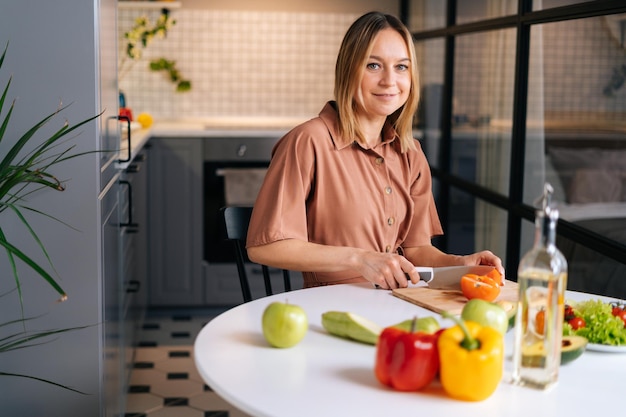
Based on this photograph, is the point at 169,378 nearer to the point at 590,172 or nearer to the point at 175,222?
the point at 175,222

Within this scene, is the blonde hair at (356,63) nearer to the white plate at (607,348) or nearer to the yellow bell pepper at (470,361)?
the white plate at (607,348)

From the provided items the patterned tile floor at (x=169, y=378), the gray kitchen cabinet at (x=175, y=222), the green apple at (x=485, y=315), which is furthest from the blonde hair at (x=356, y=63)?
the gray kitchen cabinet at (x=175, y=222)

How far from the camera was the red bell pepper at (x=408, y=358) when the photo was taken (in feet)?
4.40

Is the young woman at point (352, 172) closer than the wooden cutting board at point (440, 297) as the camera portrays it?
No

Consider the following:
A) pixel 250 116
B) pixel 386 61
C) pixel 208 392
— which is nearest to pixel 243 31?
pixel 250 116

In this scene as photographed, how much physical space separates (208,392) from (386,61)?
1787 millimetres

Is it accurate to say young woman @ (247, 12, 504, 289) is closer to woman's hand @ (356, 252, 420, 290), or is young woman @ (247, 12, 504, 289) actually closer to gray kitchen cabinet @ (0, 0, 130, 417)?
woman's hand @ (356, 252, 420, 290)

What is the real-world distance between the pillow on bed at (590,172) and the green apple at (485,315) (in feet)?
3.87

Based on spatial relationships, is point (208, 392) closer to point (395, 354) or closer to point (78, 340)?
point (78, 340)

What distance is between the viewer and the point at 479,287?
187cm

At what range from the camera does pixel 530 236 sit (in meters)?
3.33

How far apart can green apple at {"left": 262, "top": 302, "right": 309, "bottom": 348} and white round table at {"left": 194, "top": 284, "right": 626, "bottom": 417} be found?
2 cm

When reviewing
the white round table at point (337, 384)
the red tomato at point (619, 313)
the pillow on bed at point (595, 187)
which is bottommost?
the white round table at point (337, 384)

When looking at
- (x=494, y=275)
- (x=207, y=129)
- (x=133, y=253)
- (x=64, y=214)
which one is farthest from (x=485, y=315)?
(x=207, y=129)
